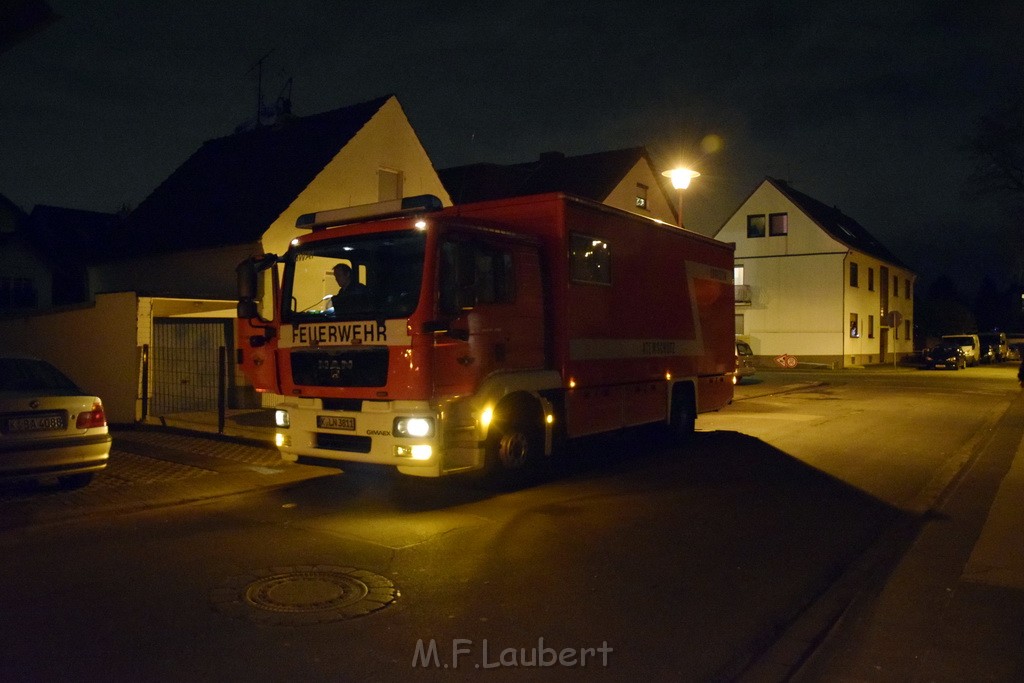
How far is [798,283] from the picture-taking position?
48125 mm

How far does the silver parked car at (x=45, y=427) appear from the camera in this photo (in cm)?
792

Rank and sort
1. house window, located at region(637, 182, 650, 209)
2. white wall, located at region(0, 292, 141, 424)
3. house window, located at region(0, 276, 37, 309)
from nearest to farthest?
white wall, located at region(0, 292, 141, 424) < house window, located at region(0, 276, 37, 309) < house window, located at region(637, 182, 650, 209)

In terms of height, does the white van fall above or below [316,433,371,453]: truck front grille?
above

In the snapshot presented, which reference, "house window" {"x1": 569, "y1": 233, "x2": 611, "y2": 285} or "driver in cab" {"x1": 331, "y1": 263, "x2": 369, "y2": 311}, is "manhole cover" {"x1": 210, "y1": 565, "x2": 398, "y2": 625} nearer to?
"driver in cab" {"x1": 331, "y1": 263, "x2": 369, "y2": 311}

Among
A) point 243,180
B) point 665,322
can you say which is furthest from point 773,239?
point 665,322

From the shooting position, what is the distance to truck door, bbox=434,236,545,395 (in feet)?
26.6

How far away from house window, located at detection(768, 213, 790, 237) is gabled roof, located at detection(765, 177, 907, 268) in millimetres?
1135

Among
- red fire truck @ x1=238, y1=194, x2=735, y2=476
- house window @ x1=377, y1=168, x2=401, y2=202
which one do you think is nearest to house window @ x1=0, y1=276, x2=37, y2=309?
house window @ x1=377, y1=168, x2=401, y2=202

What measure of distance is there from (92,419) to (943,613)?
774 centimetres

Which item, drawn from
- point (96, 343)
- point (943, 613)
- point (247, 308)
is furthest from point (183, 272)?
point (943, 613)

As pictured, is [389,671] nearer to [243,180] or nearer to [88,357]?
[88,357]

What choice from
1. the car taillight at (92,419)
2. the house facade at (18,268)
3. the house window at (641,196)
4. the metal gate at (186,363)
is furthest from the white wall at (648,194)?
the car taillight at (92,419)

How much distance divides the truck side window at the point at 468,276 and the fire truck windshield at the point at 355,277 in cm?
25

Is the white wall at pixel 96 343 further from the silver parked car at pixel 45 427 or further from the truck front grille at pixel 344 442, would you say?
the truck front grille at pixel 344 442
